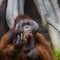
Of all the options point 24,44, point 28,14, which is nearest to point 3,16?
point 28,14

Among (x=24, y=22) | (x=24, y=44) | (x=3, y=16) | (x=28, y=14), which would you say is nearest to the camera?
(x=24, y=44)

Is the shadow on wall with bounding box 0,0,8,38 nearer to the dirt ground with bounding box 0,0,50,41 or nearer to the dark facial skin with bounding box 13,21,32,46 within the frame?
the dirt ground with bounding box 0,0,50,41

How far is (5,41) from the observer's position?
314 inches

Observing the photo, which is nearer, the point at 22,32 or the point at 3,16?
the point at 22,32

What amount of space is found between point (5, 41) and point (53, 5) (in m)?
2.55

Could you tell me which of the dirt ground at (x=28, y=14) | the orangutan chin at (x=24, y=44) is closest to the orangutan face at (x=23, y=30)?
the orangutan chin at (x=24, y=44)

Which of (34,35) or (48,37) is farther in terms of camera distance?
(48,37)

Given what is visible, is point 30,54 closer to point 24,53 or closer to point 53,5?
point 24,53

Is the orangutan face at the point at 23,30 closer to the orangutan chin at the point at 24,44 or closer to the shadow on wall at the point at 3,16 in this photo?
the orangutan chin at the point at 24,44

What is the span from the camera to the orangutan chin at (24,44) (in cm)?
764

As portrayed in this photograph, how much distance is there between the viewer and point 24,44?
25.3 ft

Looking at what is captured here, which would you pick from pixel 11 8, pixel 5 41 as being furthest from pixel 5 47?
pixel 11 8

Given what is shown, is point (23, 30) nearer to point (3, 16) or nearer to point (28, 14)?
point (3, 16)

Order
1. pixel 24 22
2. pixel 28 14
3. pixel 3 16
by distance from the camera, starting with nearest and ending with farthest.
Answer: pixel 24 22 → pixel 3 16 → pixel 28 14
